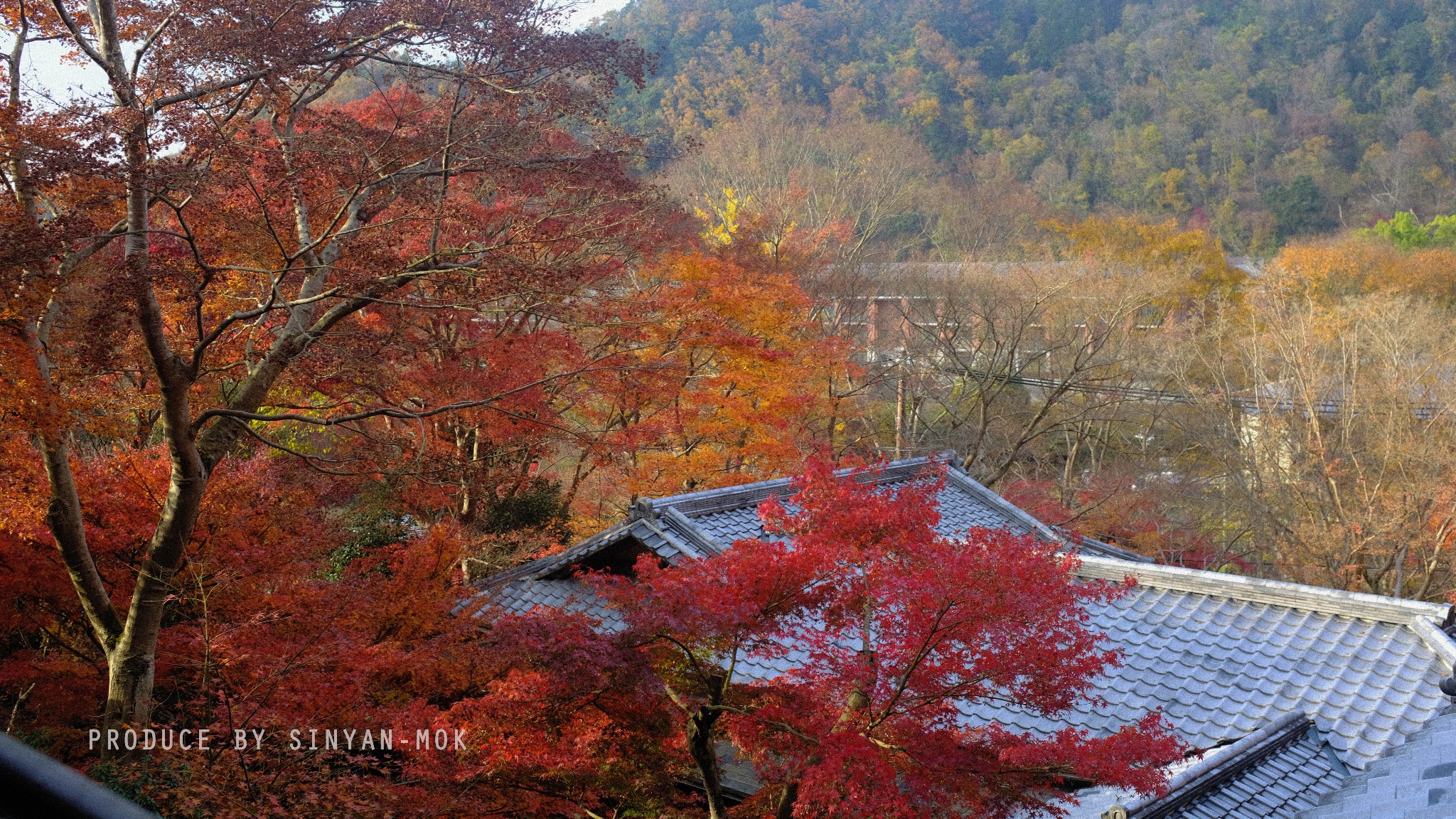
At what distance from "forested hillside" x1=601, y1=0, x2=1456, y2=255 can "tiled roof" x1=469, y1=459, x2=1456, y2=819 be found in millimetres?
25713

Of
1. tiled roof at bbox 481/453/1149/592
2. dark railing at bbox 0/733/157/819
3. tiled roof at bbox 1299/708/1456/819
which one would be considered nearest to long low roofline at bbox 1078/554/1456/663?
tiled roof at bbox 481/453/1149/592

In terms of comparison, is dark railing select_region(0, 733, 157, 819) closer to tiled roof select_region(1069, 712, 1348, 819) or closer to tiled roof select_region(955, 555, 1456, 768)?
tiled roof select_region(1069, 712, 1348, 819)

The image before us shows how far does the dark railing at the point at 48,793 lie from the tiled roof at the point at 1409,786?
17.9 feet

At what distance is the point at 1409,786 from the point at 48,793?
630 centimetres

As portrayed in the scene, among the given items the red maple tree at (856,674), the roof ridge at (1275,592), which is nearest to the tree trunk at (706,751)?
the red maple tree at (856,674)

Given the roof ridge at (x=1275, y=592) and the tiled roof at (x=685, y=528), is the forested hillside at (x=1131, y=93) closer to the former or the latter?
the tiled roof at (x=685, y=528)

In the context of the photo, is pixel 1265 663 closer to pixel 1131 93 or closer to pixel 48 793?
pixel 48 793

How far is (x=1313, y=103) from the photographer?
1710 inches

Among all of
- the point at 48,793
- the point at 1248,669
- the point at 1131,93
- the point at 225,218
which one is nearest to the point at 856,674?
the point at 1248,669

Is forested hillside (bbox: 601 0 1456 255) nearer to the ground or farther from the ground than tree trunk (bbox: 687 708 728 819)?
farther from the ground

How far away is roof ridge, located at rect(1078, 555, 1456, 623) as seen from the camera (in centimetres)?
845

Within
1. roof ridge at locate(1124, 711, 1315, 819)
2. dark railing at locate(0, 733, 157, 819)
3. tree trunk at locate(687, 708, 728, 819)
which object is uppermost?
dark railing at locate(0, 733, 157, 819)

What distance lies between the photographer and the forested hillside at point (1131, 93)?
3900cm

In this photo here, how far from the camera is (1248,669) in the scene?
8.41 metres
